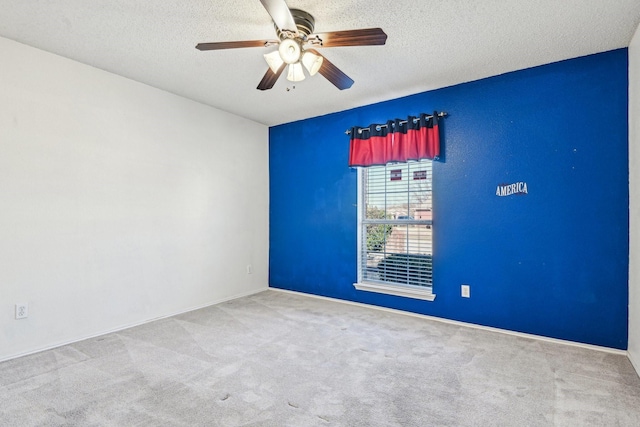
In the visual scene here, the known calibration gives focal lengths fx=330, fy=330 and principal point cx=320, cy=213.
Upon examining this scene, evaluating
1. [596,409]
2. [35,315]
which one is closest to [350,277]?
[596,409]

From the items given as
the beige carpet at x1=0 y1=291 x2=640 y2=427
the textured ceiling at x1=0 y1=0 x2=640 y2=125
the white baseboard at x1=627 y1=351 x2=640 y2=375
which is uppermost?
the textured ceiling at x1=0 y1=0 x2=640 y2=125

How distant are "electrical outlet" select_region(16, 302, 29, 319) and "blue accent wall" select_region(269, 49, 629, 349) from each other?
321 centimetres

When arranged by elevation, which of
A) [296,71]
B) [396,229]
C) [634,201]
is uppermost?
[296,71]

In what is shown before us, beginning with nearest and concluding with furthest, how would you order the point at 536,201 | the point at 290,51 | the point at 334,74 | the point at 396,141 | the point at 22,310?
the point at 290,51 < the point at 334,74 < the point at 22,310 < the point at 536,201 < the point at 396,141

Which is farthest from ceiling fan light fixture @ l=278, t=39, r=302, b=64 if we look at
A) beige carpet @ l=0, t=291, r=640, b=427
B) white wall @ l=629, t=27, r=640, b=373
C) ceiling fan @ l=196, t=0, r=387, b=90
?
white wall @ l=629, t=27, r=640, b=373

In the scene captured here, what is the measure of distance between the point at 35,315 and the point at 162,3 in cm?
263

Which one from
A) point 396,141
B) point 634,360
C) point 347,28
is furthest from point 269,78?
point 634,360

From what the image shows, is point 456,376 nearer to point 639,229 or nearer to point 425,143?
point 639,229

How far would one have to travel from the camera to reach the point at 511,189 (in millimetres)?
3135

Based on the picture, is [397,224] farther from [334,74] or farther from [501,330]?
[334,74]

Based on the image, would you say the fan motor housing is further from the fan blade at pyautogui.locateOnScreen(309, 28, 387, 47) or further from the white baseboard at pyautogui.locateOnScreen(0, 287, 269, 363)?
the white baseboard at pyautogui.locateOnScreen(0, 287, 269, 363)

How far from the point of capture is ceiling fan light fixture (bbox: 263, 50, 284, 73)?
232 cm

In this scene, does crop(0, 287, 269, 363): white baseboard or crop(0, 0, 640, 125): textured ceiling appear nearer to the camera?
crop(0, 0, 640, 125): textured ceiling

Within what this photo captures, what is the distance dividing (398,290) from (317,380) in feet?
5.83
